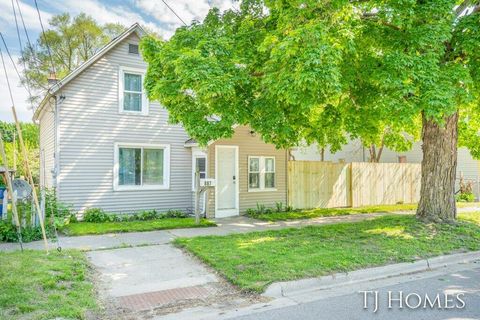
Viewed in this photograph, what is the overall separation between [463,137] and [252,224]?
1010cm

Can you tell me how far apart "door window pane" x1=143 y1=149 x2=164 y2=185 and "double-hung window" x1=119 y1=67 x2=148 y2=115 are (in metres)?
1.49

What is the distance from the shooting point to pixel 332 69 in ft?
21.6

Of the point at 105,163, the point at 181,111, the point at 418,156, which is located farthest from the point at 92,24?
the point at 418,156

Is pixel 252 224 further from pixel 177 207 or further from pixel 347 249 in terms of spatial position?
pixel 347 249

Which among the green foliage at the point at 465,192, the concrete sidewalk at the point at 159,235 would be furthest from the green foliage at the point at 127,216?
the green foliage at the point at 465,192

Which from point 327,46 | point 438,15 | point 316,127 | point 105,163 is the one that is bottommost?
point 105,163

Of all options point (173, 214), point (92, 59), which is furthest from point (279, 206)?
point (92, 59)

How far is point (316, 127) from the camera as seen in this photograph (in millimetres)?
11031

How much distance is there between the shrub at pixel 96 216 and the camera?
36.8 ft

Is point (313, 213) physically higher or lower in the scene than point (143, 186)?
lower

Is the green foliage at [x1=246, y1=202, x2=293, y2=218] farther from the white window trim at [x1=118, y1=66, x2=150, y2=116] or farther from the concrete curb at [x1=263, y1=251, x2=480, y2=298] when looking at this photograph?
the concrete curb at [x1=263, y1=251, x2=480, y2=298]

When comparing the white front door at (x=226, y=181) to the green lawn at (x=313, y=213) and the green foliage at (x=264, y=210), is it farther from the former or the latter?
the green lawn at (x=313, y=213)

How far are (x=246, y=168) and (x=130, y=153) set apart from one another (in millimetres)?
4302

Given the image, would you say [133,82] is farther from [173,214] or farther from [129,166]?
[173,214]
